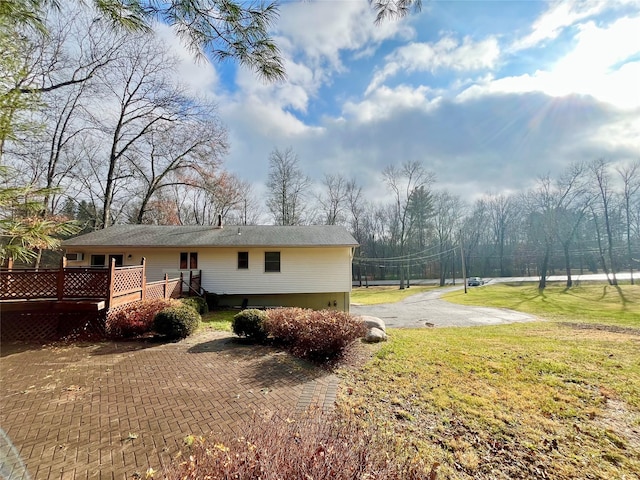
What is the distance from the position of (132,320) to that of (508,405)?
876 cm

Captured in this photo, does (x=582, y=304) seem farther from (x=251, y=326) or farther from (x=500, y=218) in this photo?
(x=500, y=218)

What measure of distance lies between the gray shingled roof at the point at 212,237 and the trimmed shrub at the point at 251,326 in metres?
7.22

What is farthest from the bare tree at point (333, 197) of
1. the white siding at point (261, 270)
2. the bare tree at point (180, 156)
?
the white siding at point (261, 270)

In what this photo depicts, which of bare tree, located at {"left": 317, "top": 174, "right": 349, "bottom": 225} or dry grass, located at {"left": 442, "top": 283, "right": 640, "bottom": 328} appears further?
bare tree, located at {"left": 317, "top": 174, "right": 349, "bottom": 225}

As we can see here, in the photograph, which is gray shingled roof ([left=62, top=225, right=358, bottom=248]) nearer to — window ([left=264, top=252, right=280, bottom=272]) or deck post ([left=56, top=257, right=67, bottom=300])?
window ([left=264, top=252, right=280, bottom=272])

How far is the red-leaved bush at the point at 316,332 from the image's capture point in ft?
19.5

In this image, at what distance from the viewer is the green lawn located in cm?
293

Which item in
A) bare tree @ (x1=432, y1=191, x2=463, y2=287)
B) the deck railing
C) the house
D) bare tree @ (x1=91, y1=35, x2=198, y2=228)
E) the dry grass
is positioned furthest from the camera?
bare tree @ (x1=432, y1=191, x2=463, y2=287)

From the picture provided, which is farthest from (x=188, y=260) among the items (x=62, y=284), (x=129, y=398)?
(x=129, y=398)

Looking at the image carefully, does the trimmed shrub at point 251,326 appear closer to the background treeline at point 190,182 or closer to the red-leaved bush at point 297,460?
the background treeline at point 190,182

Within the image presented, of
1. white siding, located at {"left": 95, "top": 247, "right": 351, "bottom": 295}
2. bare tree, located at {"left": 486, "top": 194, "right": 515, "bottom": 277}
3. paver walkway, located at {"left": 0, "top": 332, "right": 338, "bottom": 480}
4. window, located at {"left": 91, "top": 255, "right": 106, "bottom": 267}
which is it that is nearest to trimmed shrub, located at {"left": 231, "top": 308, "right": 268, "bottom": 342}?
paver walkway, located at {"left": 0, "top": 332, "right": 338, "bottom": 480}

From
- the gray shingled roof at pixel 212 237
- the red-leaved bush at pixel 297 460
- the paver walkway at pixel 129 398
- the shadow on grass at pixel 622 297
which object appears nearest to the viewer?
the red-leaved bush at pixel 297 460

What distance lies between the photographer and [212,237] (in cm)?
1509

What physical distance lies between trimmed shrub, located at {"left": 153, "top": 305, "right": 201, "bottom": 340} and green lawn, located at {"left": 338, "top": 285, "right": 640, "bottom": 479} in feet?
15.5
